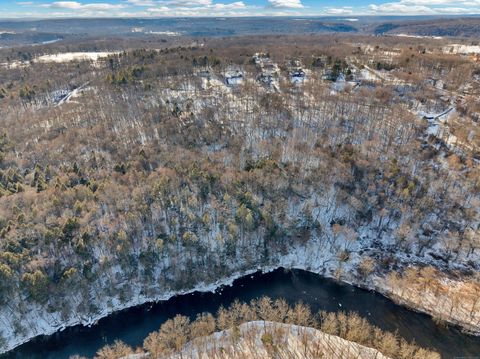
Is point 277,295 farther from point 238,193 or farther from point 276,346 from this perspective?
point 238,193

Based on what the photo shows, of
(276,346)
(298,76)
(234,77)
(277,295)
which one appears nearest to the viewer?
(276,346)

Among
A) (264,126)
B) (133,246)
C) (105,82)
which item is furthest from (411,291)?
(105,82)

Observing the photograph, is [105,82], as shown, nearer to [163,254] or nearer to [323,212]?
[163,254]

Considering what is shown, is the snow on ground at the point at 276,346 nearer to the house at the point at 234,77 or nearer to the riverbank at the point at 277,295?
the riverbank at the point at 277,295

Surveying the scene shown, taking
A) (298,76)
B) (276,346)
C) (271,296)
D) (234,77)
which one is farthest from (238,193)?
(234,77)

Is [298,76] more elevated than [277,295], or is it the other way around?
[298,76]

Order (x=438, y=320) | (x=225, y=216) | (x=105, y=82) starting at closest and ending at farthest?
(x=438, y=320)
(x=225, y=216)
(x=105, y=82)

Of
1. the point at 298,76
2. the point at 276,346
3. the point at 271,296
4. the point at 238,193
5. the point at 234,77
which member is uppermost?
the point at 298,76

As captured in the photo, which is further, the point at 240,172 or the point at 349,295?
the point at 240,172
